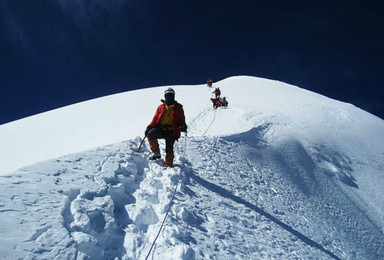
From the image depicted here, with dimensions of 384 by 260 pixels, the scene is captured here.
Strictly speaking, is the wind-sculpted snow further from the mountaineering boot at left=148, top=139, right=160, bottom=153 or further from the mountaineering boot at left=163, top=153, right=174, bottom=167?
the mountaineering boot at left=148, top=139, right=160, bottom=153

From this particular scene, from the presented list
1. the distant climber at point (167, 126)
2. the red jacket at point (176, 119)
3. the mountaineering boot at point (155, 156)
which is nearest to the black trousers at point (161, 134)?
the distant climber at point (167, 126)

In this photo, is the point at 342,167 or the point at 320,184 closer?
the point at 320,184

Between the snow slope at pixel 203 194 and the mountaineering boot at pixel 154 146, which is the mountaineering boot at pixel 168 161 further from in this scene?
the mountaineering boot at pixel 154 146

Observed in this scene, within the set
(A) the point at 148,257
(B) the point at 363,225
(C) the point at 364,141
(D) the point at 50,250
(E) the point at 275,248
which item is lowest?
(B) the point at 363,225

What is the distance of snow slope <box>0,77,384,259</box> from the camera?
2768mm

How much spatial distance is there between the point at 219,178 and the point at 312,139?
5.77m

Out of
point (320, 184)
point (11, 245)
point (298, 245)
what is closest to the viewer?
point (11, 245)

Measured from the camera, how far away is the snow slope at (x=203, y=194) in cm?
277

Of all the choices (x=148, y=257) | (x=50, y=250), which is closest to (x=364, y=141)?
(x=148, y=257)

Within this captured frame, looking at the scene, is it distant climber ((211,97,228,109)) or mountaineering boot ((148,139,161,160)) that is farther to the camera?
distant climber ((211,97,228,109))

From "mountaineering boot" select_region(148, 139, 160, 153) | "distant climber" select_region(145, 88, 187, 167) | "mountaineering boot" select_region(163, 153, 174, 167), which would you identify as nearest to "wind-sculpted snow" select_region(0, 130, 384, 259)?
"mountaineering boot" select_region(163, 153, 174, 167)

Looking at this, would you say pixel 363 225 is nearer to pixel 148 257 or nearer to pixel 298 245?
pixel 298 245

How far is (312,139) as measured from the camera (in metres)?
9.16

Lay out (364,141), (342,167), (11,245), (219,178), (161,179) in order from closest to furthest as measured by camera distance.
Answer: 1. (11,245)
2. (161,179)
3. (219,178)
4. (342,167)
5. (364,141)
